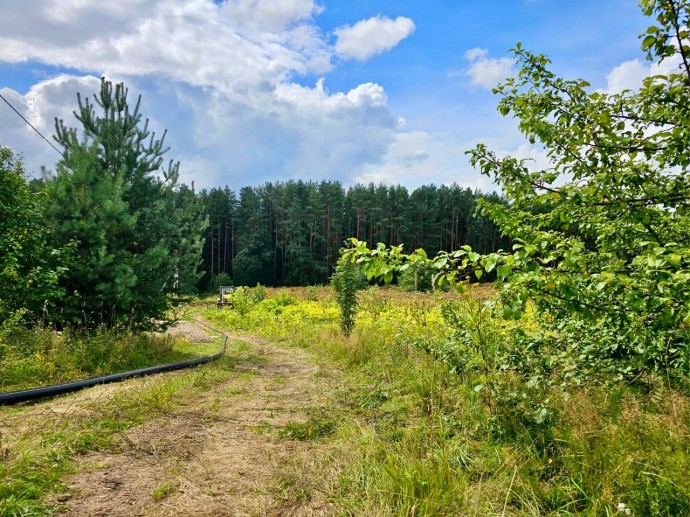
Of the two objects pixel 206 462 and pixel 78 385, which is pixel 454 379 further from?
pixel 78 385

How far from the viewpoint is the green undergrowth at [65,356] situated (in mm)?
5469

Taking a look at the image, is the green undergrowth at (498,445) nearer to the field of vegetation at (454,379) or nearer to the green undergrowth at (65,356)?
the field of vegetation at (454,379)

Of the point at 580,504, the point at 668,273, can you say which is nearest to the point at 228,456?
the point at 580,504

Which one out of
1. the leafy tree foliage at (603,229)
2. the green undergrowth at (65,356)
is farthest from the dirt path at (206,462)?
the leafy tree foliage at (603,229)

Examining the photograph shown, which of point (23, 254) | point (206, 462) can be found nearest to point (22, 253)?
point (23, 254)

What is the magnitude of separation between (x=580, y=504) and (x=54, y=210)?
882 centimetres

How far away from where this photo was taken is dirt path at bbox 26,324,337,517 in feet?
8.96

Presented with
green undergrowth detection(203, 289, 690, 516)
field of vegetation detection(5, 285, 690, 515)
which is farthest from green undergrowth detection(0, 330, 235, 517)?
green undergrowth detection(203, 289, 690, 516)

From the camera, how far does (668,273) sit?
1.89 m

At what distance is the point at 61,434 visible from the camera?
357 cm

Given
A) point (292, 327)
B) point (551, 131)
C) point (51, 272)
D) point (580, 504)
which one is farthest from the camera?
point (292, 327)

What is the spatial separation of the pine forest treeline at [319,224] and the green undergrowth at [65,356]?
42961mm

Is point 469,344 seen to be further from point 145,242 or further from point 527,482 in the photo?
point 145,242

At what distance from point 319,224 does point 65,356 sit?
49475 mm
